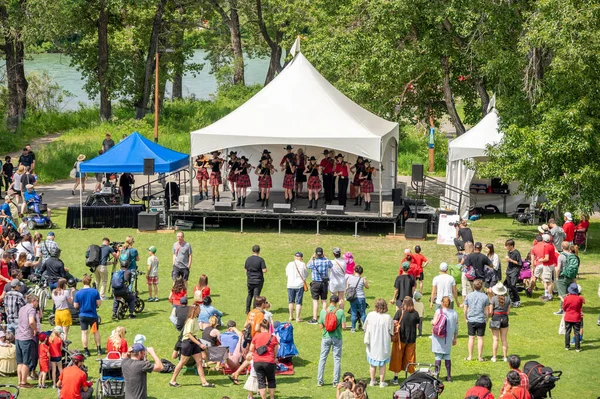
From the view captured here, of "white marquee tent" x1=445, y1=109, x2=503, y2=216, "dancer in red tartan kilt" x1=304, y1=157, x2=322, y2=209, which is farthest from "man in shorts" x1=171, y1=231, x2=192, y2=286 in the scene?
"white marquee tent" x1=445, y1=109, x2=503, y2=216

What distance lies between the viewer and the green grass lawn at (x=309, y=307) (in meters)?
14.4

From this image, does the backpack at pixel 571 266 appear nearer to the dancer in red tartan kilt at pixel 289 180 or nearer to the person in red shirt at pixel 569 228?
the person in red shirt at pixel 569 228

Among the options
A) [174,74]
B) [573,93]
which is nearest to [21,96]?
[174,74]

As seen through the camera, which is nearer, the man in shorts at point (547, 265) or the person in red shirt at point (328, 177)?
the man in shorts at point (547, 265)

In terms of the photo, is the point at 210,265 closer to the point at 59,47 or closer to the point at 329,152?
the point at 329,152

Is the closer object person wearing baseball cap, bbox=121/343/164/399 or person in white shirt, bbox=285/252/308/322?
person wearing baseball cap, bbox=121/343/164/399

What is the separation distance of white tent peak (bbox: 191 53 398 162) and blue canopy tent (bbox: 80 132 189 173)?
57.2 inches

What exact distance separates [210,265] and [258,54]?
44.3 metres

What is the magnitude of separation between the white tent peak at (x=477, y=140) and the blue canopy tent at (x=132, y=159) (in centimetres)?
793

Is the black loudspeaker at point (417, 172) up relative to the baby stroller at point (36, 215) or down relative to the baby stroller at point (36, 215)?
up

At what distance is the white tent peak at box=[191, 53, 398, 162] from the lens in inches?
990

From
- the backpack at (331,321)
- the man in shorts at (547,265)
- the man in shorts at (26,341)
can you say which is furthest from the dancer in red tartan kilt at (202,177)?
the backpack at (331,321)

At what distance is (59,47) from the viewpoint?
43.8 m

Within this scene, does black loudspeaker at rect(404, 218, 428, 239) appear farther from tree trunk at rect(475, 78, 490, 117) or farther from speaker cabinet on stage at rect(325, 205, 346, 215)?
tree trunk at rect(475, 78, 490, 117)
